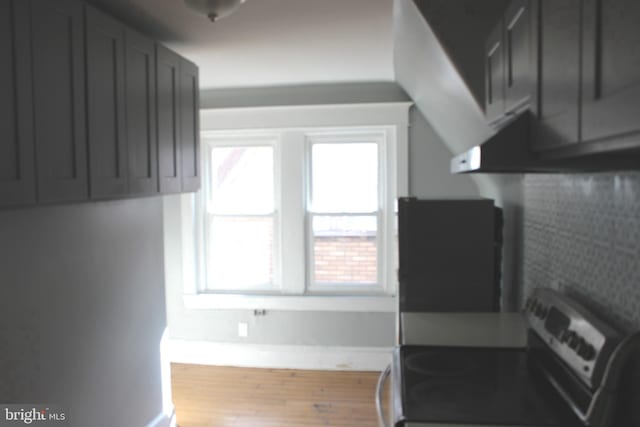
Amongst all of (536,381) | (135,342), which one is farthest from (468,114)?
(135,342)

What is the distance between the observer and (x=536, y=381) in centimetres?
164

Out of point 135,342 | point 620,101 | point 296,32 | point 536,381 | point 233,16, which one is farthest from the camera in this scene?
point 135,342

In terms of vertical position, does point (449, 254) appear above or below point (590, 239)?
below

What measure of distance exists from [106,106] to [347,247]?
2.53 m

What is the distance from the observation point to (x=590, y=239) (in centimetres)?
155

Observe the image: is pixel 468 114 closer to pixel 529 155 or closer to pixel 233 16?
pixel 233 16

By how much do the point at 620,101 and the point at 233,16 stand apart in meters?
1.91

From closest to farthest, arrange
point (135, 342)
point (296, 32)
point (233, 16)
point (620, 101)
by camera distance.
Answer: point (620, 101)
point (233, 16)
point (296, 32)
point (135, 342)

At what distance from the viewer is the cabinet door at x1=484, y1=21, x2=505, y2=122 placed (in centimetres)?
158

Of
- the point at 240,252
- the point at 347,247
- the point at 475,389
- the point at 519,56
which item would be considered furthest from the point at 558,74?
the point at 240,252

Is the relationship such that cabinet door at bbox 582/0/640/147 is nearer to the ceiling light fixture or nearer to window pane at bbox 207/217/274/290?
the ceiling light fixture

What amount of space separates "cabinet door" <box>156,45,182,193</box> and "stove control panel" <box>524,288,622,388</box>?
186 centimetres

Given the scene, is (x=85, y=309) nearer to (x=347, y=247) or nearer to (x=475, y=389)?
(x=475, y=389)

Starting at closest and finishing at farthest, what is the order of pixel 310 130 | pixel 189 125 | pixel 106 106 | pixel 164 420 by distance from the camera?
pixel 106 106 < pixel 189 125 < pixel 164 420 < pixel 310 130
